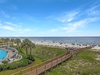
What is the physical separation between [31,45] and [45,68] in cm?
1799

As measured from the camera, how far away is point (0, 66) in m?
22.5

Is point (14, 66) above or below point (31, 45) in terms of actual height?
below

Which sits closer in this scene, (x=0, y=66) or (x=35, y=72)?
(x=35, y=72)

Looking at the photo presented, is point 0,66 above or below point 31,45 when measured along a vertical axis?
below

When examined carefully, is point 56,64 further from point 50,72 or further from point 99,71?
point 99,71

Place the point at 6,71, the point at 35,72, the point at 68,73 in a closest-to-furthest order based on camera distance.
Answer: the point at 35,72 < the point at 68,73 < the point at 6,71

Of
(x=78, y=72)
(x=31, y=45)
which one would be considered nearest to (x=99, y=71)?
(x=78, y=72)

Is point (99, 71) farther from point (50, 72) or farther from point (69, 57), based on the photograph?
point (69, 57)

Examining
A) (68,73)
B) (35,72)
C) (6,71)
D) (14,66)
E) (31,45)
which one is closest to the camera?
(35,72)

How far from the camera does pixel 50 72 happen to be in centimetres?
2014

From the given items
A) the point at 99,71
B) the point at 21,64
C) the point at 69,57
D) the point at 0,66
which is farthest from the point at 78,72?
the point at 0,66

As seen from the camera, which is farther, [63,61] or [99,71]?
[63,61]

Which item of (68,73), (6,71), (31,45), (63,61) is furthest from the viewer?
(31,45)

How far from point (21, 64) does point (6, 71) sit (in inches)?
153
